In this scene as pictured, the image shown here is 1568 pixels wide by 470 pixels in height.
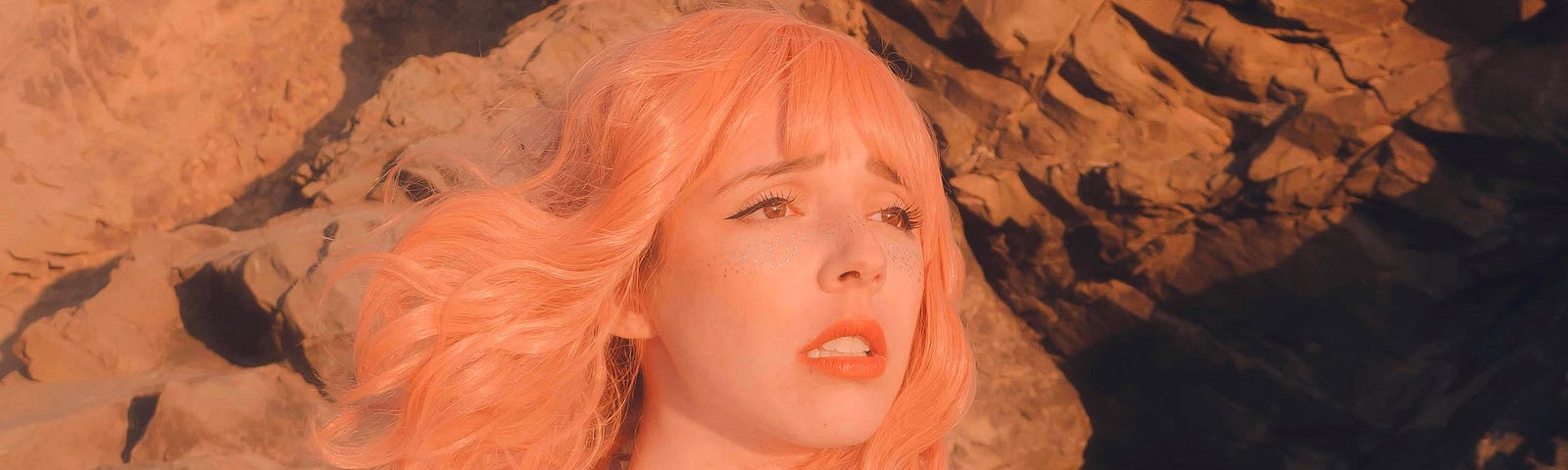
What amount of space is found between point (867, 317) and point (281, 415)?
281 centimetres

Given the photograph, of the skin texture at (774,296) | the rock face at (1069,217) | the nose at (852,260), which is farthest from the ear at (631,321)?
the rock face at (1069,217)

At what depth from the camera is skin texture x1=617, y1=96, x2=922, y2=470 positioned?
5.39 ft

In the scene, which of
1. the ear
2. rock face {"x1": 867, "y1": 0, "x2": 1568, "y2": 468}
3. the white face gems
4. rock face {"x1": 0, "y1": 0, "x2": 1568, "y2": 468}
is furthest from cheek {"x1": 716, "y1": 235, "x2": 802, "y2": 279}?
rock face {"x1": 867, "y1": 0, "x2": 1568, "y2": 468}

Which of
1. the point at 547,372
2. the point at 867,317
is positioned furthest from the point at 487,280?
the point at 867,317

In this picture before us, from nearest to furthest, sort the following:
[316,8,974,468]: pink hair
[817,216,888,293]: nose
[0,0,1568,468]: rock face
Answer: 1. [817,216,888,293]: nose
2. [316,8,974,468]: pink hair
3. [0,0,1568,468]: rock face

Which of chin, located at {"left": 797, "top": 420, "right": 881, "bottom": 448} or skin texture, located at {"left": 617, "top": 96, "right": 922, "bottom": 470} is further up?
skin texture, located at {"left": 617, "top": 96, "right": 922, "bottom": 470}

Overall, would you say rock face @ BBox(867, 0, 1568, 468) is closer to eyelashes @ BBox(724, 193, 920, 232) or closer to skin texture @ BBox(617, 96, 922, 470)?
eyelashes @ BBox(724, 193, 920, 232)

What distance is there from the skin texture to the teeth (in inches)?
1.4

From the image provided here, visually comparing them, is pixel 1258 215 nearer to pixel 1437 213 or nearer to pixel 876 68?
pixel 1437 213

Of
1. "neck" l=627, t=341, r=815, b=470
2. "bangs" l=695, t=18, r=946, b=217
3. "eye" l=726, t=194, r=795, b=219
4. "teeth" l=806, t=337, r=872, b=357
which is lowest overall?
"neck" l=627, t=341, r=815, b=470

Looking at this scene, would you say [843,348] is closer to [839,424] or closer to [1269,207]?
[839,424]

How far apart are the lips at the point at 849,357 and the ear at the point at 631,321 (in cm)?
30

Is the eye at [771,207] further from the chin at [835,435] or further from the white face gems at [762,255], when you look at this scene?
the chin at [835,435]

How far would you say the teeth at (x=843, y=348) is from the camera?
1664 mm
